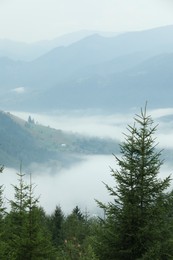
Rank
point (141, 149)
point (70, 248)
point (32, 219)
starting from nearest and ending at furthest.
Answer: point (70, 248) < point (141, 149) < point (32, 219)

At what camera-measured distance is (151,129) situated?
16.9 meters

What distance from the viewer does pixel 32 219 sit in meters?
17.9

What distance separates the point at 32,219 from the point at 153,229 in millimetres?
4918

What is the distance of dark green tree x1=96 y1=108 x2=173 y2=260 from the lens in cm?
1548

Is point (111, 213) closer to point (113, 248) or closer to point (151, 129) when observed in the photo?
point (113, 248)

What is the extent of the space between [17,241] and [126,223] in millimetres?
4305

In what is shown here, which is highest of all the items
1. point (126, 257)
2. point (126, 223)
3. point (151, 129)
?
point (151, 129)

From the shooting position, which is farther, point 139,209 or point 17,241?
point 17,241

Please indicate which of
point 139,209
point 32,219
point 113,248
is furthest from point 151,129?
point 32,219

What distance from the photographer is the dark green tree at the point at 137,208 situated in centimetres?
1548

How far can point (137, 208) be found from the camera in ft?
51.2

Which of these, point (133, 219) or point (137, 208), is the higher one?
point (137, 208)

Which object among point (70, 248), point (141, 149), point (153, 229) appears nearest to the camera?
point (70, 248)

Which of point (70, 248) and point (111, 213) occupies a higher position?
point (111, 213)
